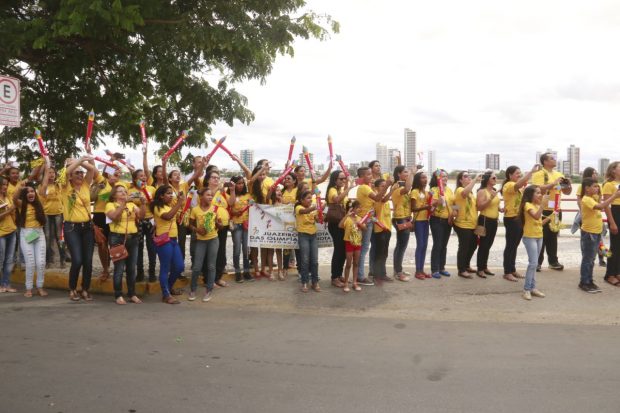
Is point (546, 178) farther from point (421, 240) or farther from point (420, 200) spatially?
point (421, 240)

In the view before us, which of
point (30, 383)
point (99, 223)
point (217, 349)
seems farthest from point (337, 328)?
point (99, 223)

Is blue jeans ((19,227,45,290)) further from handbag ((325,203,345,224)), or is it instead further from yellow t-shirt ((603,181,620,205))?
yellow t-shirt ((603,181,620,205))

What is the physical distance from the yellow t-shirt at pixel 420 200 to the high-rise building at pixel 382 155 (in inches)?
32.1

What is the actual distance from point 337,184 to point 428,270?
2414 mm

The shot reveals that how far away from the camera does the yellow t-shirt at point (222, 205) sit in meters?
7.59

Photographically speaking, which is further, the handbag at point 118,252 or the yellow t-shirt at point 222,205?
the yellow t-shirt at point 222,205

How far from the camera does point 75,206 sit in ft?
23.8

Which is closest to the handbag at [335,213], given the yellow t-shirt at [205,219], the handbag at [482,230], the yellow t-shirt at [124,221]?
the yellow t-shirt at [205,219]

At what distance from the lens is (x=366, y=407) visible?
3773mm

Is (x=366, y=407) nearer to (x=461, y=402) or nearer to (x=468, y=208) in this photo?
(x=461, y=402)

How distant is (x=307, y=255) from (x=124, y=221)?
257 cm

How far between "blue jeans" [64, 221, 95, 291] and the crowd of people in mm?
14

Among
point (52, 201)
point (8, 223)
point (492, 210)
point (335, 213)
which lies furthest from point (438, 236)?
point (8, 223)

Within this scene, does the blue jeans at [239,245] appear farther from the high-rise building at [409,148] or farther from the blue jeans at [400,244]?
the high-rise building at [409,148]
